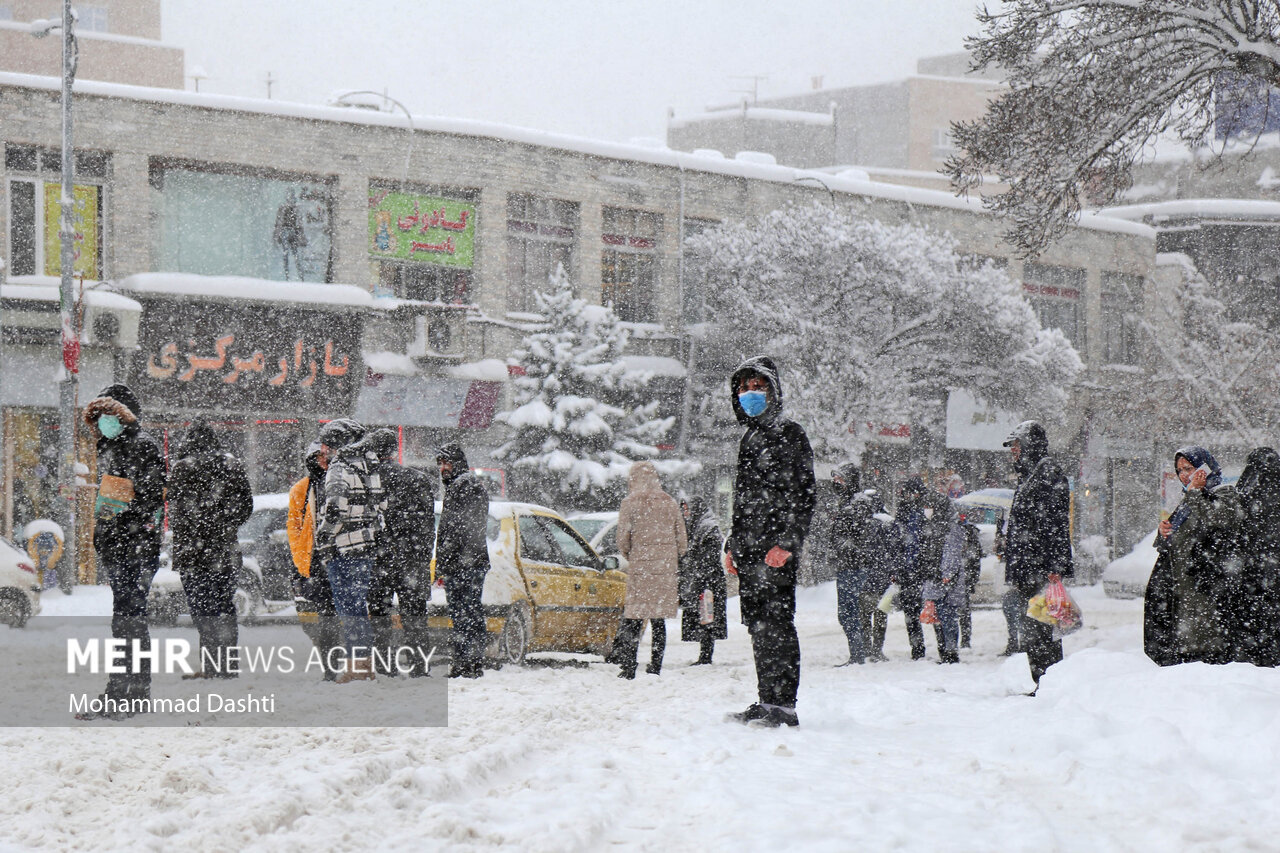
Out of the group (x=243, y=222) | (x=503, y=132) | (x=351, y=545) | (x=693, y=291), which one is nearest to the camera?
(x=351, y=545)

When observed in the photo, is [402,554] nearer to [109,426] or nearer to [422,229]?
[109,426]

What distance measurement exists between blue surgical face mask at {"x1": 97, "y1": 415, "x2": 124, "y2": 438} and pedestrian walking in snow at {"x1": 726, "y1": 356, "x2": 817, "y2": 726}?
3.34 meters

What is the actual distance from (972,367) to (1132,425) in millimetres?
9277

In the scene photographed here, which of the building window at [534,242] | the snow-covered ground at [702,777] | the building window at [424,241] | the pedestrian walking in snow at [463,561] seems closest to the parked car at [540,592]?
the pedestrian walking in snow at [463,561]

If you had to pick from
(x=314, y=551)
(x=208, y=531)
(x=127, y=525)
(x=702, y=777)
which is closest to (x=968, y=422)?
(x=314, y=551)

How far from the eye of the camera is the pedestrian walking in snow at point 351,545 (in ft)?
28.9

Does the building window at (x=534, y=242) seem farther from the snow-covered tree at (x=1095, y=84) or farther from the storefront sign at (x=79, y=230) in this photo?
the snow-covered tree at (x=1095, y=84)

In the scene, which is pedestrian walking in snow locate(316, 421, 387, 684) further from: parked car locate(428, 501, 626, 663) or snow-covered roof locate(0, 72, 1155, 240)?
snow-covered roof locate(0, 72, 1155, 240)

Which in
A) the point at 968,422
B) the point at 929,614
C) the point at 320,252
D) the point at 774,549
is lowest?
the point at 929,614

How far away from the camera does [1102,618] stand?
18188mm

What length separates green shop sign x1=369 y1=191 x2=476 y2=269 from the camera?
24.8m

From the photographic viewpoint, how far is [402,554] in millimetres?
9367

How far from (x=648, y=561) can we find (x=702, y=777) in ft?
Result: 15.8

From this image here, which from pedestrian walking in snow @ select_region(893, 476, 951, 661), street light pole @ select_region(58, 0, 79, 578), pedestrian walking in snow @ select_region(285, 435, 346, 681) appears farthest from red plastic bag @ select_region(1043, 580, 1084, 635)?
street light pole @ select_region(58, 0, 79, 578)
